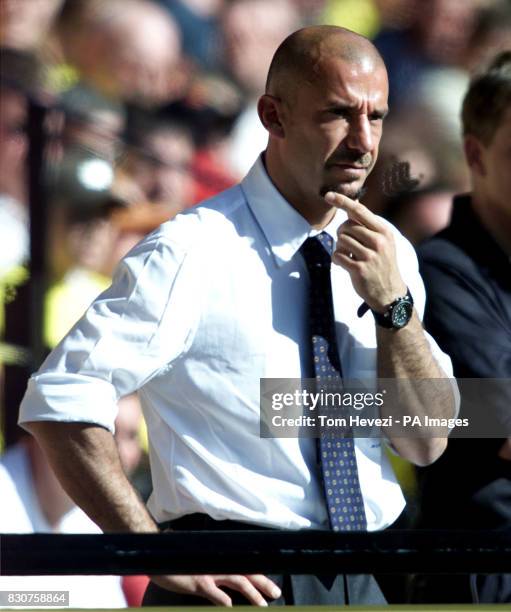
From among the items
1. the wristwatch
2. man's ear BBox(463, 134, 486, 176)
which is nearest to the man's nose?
the wristwatch

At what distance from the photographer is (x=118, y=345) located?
1884 mm

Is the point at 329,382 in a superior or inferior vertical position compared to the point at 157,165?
inferior

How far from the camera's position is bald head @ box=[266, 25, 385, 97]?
2.02 m

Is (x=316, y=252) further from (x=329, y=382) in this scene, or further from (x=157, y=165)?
(x=157, y=165)

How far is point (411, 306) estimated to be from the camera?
198cm

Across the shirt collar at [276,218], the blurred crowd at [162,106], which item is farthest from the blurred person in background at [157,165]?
the shirt collar at [276,218]

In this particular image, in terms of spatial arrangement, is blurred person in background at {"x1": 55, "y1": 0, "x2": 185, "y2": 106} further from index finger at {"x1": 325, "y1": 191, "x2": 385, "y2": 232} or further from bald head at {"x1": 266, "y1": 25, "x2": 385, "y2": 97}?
index finger at {"x1": 325, "y1": 191, "x2": 385, "y2": 232}

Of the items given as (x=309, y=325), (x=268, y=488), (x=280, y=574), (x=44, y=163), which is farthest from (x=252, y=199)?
(x=44, y=163)

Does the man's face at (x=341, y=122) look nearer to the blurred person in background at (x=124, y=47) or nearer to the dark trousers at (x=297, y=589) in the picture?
the dark trousers at (x=297, y=589)

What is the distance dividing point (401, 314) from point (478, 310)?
40cm

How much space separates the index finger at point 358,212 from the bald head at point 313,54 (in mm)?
182

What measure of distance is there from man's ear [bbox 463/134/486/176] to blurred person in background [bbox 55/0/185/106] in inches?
22.5

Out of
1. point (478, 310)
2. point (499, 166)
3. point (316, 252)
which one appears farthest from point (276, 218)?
point (499, 166)

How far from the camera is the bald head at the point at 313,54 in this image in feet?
6.64
